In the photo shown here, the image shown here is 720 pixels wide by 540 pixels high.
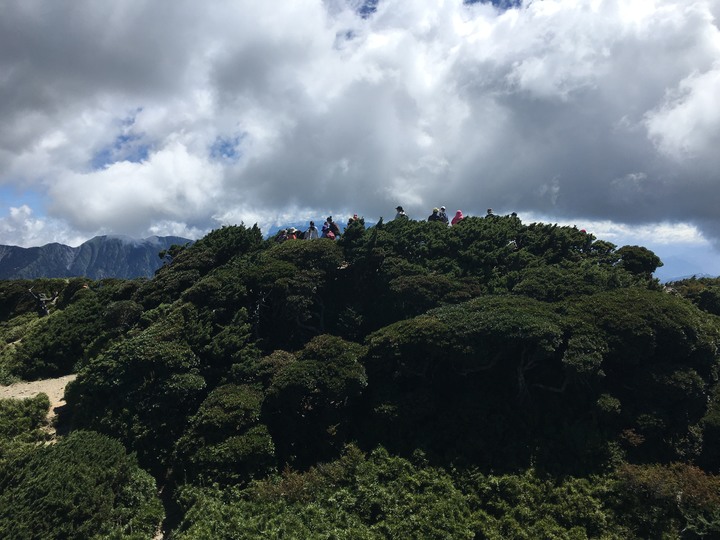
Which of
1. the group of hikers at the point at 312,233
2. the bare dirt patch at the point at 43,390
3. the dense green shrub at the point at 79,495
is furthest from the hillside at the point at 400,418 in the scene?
the group of hikers at the point at 312,233

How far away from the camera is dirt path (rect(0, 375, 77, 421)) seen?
19.5 m

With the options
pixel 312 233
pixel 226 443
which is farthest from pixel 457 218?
pixel 226 443

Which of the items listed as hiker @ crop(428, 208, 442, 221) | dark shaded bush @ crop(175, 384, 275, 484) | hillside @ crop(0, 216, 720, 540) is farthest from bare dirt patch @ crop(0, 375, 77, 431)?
hiker @ crop(428, 208, 442, 221)

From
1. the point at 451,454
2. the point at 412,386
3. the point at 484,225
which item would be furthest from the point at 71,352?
the point at 484,225

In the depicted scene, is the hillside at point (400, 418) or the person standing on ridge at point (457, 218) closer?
the hillside at point (400, 418)

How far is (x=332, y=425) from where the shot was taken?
48.6 feet

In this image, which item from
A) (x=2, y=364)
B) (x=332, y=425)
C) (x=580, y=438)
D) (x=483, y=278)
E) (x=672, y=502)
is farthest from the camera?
(x=2, y=364)

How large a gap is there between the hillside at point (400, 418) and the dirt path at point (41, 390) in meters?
1.41

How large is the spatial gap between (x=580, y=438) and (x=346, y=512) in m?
7.47

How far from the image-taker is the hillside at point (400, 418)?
37.4 feet

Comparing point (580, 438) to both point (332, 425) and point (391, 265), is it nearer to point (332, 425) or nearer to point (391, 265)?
point (332, 425)

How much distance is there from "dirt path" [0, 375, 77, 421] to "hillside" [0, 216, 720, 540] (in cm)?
141

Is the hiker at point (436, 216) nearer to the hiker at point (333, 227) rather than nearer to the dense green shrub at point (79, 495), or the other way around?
the hiker at point (333, 227)

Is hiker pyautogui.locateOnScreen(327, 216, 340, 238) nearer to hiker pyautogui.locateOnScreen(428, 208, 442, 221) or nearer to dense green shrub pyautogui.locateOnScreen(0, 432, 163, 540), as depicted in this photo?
hiker pyautogui.locateOnScreen(428, 208, 442, 221)
